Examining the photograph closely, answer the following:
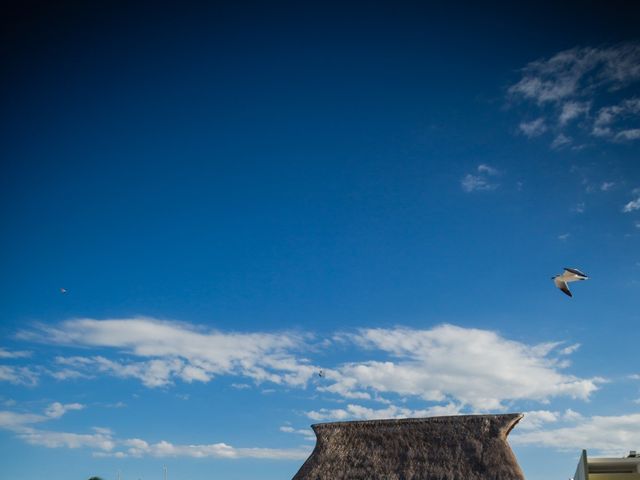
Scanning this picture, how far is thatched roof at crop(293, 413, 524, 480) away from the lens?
17.8m

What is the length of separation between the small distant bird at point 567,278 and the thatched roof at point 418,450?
5029 millimetres

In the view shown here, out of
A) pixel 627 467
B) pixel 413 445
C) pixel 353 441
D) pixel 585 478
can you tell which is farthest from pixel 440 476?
pixel 627 467

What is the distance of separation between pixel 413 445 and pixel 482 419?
2500 millimetres

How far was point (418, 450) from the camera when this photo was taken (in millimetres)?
19188

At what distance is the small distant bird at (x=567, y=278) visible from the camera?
1617 centimetres

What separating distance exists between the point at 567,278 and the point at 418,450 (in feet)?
25.0

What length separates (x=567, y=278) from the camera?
16531 millimetres

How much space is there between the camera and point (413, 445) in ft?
63.7

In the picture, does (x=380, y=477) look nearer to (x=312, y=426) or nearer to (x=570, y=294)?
(x=312, y=426)

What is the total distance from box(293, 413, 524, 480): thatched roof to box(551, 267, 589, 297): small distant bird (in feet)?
16.5

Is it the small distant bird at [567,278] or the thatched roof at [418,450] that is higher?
the small distant bird at [567,278]

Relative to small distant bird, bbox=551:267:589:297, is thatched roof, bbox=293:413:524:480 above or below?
below

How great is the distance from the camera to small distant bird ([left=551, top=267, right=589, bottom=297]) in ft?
53.1

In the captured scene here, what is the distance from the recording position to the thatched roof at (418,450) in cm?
1783
